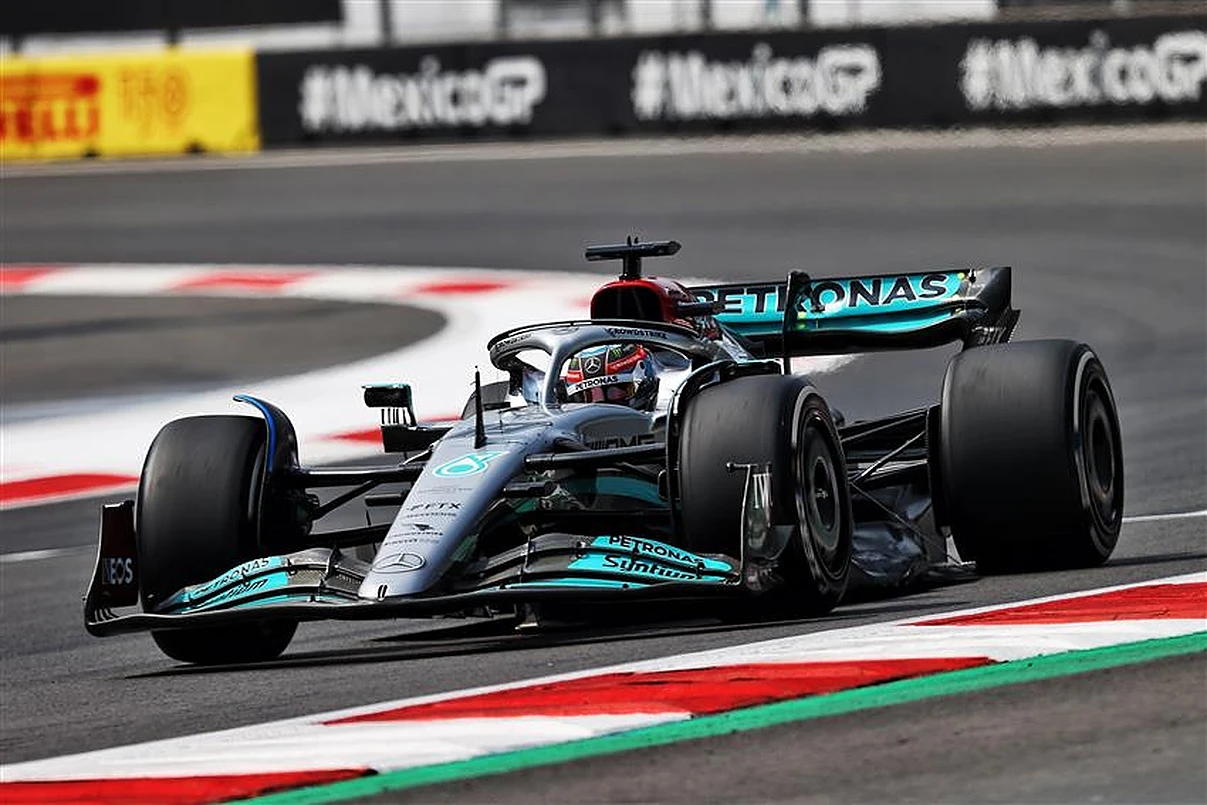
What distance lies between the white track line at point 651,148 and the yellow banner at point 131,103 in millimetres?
234

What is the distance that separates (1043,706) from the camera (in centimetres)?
548

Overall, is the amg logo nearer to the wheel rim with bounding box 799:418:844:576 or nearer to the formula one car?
the formula one car

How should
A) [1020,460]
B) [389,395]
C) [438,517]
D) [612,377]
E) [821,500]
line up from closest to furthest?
1. [438,517]
2. [821,500]
3. [1020,460]
4. [612,377]
5. [389,395]

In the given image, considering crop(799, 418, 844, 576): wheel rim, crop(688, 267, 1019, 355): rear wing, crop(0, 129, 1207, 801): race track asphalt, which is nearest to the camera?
crop(0, 129, 1207, 801): race track asphalt

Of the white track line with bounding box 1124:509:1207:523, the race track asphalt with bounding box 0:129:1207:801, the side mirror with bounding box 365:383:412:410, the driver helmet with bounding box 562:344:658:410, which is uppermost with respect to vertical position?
the driver helmet with bounding box 562:344:658:410

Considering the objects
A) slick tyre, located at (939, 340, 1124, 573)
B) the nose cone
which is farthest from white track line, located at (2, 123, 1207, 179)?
the nose cone

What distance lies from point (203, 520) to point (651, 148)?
17.8m

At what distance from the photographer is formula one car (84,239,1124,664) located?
283 inches

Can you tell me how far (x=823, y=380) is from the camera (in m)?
14.4

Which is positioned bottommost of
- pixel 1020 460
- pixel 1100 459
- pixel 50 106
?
pixel 1100 459

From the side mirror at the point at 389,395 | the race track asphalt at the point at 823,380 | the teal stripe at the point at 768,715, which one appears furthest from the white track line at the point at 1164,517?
the teal stripe at the point at 768,715

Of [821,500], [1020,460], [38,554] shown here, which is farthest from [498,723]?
[38,554]

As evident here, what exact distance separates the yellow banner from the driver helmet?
780 inches

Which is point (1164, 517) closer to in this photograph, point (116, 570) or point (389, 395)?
point (389, 395)
